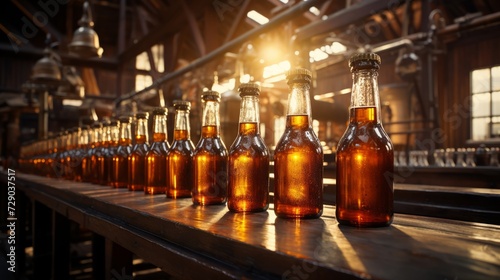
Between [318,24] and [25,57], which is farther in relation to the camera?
[25,57]

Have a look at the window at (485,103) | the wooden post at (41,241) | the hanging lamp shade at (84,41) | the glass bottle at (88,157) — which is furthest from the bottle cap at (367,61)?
the window at (485,103)

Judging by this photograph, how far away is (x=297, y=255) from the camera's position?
1.70 feet

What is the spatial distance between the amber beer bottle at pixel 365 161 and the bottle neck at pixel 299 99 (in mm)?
114

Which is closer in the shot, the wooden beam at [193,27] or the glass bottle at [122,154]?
the glass bottle at [122,154]

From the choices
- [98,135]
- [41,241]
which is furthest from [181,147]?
[41,241]

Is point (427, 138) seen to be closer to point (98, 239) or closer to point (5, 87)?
point (98, 239)

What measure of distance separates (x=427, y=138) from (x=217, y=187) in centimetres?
668

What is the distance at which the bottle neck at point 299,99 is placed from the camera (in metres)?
0.83

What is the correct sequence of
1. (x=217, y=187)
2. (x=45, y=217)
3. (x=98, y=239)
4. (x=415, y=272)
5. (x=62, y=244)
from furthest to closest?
(x=45, y=217)
(x=62, y=244)
(x=98, y=239)
(x=217, y=187)
(x=415, y=272)

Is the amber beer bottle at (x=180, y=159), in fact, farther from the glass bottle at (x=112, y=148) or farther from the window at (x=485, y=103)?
the window at (x=485, y=103)

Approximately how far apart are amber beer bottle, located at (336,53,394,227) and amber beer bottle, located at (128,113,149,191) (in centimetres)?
96

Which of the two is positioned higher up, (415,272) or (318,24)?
(318,24)

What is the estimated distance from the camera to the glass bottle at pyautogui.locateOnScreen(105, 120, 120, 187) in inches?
70.2

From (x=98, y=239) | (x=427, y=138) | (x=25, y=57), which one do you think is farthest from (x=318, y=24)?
(x=25, y=57)
